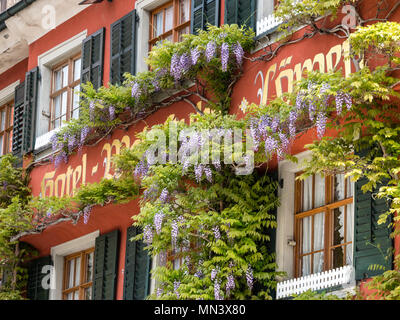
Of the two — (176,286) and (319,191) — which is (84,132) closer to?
(176,286)

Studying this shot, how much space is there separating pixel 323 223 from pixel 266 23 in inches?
100.0

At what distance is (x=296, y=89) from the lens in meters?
11.8

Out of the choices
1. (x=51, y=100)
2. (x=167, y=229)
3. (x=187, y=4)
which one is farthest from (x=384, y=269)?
(x=51, y=100)

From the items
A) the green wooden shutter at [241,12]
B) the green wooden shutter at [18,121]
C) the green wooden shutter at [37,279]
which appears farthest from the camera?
the green wooden shutter at [18,121]

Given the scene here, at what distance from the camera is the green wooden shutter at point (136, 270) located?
14.5 metres

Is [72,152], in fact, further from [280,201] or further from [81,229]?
[280,201]

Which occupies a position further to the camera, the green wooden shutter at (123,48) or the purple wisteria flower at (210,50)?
the green wooden shutter at (123,48)

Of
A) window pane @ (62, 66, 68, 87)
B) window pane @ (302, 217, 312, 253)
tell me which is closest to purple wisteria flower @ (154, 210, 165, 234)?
window pane @ (302, 217, 312, 253)

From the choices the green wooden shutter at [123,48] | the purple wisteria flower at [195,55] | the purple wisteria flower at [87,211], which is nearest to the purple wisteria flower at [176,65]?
the purple wisteria flower at [195,55]

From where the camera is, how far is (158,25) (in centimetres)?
1588

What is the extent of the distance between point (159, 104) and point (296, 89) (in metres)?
3.35

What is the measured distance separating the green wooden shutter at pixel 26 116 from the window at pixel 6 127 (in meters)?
0.76

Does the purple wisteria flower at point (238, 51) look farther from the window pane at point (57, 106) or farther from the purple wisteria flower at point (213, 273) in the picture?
the window pane at point (57, 106)

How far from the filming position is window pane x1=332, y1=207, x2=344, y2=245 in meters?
12.3
